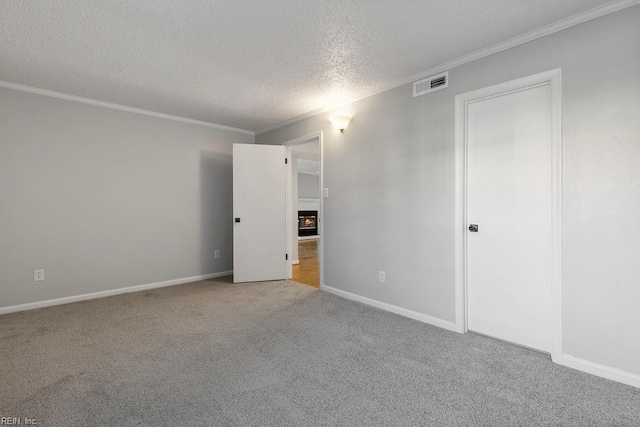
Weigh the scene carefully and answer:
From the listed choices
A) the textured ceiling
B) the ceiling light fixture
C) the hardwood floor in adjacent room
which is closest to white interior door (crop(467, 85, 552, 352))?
the textured ceiling

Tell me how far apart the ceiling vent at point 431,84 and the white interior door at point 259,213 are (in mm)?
2232

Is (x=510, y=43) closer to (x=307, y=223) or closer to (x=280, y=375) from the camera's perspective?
(x=280, y=375)

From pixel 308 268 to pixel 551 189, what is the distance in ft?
13.0

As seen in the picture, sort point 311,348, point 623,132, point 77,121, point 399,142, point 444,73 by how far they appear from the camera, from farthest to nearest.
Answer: point 77,121 < point 399,142 < point 444,73 < point 311,348 < point 623,132

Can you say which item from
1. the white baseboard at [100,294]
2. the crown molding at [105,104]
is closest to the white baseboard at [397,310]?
the white baseboard at [100,294]

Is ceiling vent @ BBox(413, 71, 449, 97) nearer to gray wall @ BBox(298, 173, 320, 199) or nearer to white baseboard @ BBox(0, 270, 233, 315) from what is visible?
white baseboard @ BBox(0, 270, 233, 315)

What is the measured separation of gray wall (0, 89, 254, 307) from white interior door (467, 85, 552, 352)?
3720 mm

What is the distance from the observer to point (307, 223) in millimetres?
10031

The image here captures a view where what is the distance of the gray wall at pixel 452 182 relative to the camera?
6.13 ft

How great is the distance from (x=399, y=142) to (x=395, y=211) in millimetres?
722

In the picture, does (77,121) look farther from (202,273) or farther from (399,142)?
(399,142)

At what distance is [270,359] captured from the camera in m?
2.15

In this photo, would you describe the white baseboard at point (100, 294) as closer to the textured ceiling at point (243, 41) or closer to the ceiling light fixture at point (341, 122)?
the textured ceiling at point (243, 41)

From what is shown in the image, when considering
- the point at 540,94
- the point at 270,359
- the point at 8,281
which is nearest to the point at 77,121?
the point at 8,281
